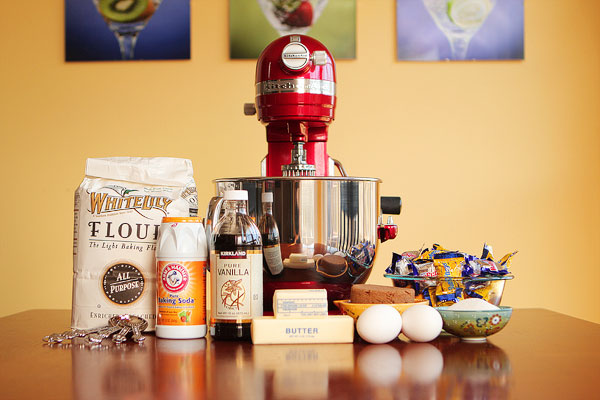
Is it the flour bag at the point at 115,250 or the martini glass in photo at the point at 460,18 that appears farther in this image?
the martini glass in photo at the point at 460,18

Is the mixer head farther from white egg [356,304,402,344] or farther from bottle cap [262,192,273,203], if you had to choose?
white egg [356,304,402,344]

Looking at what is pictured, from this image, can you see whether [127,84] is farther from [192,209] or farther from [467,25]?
[192,209]

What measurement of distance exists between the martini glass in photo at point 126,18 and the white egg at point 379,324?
213 centimetres

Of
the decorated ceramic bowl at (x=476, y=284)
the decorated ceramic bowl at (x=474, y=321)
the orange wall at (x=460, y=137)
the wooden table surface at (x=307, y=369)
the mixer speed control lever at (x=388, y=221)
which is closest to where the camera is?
the wooden table surface at (x=307, y=369)

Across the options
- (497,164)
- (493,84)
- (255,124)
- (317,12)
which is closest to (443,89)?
(493,84)

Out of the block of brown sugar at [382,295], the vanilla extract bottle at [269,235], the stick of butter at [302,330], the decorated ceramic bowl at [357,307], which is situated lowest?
the stick of butter at [302,330]

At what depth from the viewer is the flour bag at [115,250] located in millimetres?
947

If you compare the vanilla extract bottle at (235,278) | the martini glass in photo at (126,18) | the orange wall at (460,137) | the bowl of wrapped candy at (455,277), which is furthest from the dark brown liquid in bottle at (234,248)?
Result: the martini glass in photo at (126,18)

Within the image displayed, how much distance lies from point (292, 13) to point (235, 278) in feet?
6.48

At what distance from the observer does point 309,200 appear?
1003 millimetres

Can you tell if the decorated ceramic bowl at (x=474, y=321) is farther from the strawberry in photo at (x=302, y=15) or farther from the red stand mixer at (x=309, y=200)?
the strawberry in photo at (x=302, y=15)

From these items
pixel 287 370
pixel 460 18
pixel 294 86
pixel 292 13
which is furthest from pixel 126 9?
pixel 287 370

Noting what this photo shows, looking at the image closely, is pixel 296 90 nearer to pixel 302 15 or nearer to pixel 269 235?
pixel 269 235

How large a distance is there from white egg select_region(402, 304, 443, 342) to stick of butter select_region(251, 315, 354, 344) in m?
0.08
